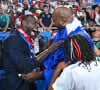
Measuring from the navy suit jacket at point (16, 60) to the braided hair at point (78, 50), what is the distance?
669mm

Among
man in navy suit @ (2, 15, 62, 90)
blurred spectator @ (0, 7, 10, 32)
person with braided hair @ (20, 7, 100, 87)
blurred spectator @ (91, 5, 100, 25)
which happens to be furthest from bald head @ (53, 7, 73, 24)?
blurred spectator @ (0, 7, 10, 32)

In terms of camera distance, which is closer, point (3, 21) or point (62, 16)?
point (62, 16)

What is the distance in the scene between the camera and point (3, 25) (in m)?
9.71

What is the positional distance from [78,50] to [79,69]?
0.50 feet

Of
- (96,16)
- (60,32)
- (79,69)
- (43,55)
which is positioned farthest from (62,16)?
(96,16)

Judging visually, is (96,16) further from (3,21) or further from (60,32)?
(60,32)

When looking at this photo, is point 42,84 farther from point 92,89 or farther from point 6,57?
point 92,89

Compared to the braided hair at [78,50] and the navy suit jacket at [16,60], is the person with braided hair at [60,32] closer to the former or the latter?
the navy suit jacket at [16,60]

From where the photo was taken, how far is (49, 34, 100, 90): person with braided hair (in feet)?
6.81

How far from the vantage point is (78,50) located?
2.18 m

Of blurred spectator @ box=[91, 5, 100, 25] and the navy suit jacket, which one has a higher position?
the navy suit jacket

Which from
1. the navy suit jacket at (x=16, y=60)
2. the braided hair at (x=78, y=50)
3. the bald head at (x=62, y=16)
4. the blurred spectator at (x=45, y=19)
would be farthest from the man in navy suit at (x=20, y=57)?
the blurred spectator at (x=45, y=19)

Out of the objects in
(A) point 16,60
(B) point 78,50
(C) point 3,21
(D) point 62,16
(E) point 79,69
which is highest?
(D) point 62,16

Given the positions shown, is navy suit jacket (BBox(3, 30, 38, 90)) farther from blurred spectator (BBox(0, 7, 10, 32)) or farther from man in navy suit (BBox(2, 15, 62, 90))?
blurred spectator (BBox(0, 7, 10, 32))
